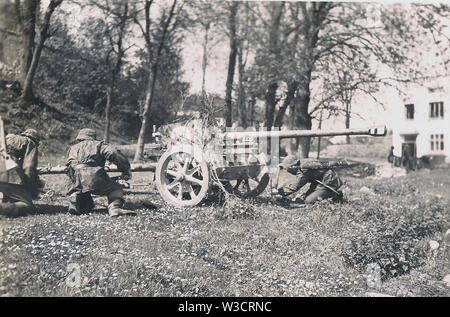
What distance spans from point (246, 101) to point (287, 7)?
1.28 metres

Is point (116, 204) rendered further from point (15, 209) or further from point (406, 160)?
point (406, 160)

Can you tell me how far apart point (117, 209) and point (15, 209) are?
0.91 meters

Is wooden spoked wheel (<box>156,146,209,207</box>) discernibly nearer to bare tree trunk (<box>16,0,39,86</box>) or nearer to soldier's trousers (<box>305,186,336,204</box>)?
soldier's trousers (<box>305,186,336,204</box>)

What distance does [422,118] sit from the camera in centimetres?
586

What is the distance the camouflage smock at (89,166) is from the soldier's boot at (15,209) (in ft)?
1.30

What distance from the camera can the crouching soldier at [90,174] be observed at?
4.04m

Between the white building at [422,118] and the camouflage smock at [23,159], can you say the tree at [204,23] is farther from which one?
the white building at [422,118]

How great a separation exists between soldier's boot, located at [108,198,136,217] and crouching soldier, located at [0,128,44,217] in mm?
682

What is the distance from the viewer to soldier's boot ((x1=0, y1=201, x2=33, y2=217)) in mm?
3634

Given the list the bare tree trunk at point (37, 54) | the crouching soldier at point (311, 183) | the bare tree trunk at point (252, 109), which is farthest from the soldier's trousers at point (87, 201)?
the crouching soldier at point (311, 183)

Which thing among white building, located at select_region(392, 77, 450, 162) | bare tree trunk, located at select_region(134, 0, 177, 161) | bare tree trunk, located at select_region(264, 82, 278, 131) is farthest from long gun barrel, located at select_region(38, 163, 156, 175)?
white building, located at select_region(392, 77, 450, 162)

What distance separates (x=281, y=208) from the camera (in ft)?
16.4
